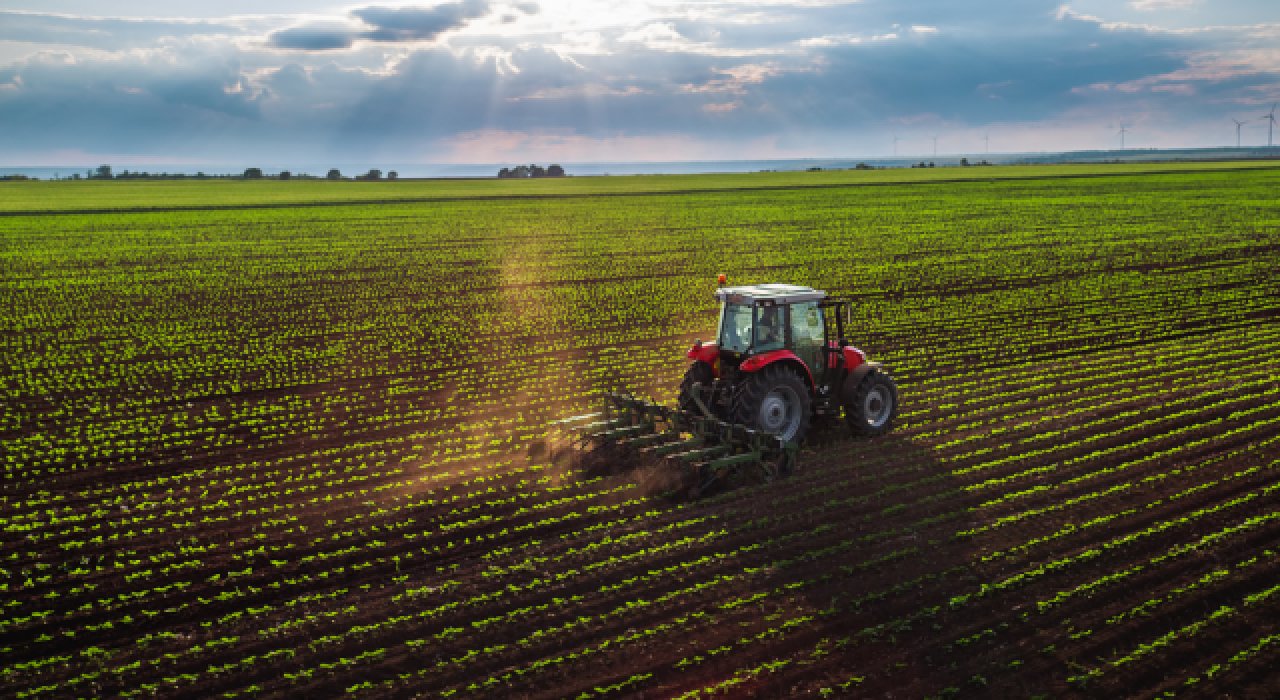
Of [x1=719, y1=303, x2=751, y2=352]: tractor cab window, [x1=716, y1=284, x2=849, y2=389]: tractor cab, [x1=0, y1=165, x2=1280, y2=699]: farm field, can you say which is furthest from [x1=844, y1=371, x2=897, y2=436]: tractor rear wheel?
[x1=719, y1=303, x2=751, y2=352]: tractor cab window

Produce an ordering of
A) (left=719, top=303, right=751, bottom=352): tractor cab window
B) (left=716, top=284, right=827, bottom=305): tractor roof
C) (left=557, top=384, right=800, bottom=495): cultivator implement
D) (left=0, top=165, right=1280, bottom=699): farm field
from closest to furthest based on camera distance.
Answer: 1. (left=0, top=165, right=1280, bottom=699): farm field
2. (left=557, top=384, right=800, bottom=495): cultivator implement
3. (left=716, top=284, right=827, bottom=305): tractor roof
4. (left=719, top=303, right=751, bottom=352): tractor cab window

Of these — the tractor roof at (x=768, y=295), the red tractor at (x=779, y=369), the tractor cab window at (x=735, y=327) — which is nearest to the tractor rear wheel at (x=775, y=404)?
the red tractor at (x=779, y=369)

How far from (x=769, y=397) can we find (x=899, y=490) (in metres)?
2.11

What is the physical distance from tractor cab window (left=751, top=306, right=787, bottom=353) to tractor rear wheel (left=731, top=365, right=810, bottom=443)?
1.15 ft

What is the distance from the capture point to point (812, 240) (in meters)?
44.4

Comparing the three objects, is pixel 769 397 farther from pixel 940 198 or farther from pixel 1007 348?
pixel 940 198

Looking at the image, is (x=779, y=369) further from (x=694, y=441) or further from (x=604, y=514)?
(x=604, y=514)

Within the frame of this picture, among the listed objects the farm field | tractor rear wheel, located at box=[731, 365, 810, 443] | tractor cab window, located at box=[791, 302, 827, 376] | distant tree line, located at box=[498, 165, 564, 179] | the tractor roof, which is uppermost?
distant tree line, located at box=[498, 165, 564, 179]

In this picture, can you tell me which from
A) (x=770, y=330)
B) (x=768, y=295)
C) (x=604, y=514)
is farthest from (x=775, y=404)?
(x=604, y=514)

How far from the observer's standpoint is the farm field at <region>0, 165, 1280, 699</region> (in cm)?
806

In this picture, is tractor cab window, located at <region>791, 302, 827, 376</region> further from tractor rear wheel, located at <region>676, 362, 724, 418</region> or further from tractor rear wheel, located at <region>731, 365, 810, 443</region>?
tractor rear wheel, located at <region>676, 362, 724, 418</region>

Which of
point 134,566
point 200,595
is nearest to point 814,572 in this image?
point 200,595

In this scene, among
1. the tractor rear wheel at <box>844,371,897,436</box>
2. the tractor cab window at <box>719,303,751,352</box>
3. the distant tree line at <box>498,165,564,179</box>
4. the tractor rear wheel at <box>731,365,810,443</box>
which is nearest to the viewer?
the tractor rear wheel at <box>731,365,810,443</box>

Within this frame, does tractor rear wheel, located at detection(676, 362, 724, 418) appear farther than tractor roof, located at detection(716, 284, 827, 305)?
Yes
